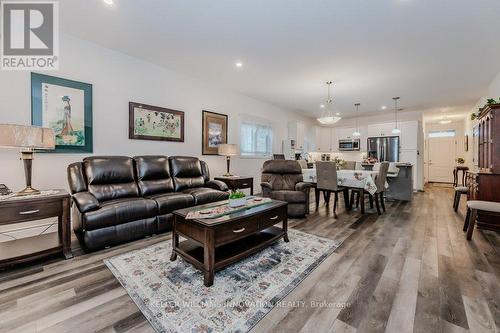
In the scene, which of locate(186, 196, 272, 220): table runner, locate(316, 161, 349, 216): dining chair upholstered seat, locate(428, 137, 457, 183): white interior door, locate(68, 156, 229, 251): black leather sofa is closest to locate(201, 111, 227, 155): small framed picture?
locate(68, 156, 229, 251): black leather sofa

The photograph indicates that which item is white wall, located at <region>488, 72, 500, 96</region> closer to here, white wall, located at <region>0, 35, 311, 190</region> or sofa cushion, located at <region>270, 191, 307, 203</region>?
sofa cushion, located at <region>270, 191, 307, 203</region>

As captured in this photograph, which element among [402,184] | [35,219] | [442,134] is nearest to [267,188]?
[35,219]

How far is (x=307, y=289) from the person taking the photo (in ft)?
5.87

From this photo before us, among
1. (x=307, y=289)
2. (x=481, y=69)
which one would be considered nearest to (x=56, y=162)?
(x=307, y=289)

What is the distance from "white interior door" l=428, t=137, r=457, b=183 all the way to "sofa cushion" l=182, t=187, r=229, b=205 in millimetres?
9926

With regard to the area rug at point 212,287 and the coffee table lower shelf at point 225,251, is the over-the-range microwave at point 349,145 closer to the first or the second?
the area rug at point 212,287

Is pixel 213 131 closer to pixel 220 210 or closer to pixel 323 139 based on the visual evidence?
pixel 220 210

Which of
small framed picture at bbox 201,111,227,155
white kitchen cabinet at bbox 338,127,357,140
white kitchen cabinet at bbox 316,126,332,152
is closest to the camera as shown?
small framed picture at bbox 201,111,227,155

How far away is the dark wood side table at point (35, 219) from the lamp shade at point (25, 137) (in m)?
0.53

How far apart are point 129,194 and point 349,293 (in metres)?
2.90

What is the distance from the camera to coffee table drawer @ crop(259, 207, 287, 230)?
2.37 meters

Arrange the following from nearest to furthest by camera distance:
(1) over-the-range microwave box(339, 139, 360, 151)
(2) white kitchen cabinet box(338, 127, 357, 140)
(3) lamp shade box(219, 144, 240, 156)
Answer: (3) lamp shade box(219, 144, 240, 156), (1) over-the-range microwave box(339, 139, 360, 151), (2) white kitchen cabinet box(338, 127, 357, 140)

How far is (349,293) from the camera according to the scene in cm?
174

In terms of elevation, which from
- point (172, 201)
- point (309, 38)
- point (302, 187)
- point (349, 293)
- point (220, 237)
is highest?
point (309, 38)
